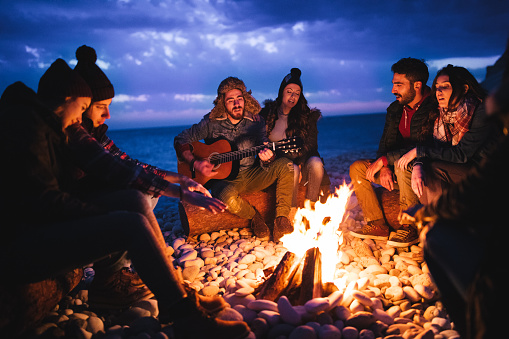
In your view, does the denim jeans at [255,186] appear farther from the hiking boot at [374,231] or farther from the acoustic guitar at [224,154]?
the hiking boot at [374,231]

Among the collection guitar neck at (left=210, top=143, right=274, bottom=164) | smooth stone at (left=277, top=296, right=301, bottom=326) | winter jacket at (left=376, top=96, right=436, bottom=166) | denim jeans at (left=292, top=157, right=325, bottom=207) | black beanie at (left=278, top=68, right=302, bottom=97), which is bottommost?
smooth stone at (left=277, top=296, right=301, bottom=326)

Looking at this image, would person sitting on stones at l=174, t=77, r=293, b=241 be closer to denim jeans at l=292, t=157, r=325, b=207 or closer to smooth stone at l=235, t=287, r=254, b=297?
denim jeans at l=292, t=157, r=325, b=207

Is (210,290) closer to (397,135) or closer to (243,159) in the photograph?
(243,159)

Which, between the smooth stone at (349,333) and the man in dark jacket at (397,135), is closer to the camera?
the smooth stone at (349,333)

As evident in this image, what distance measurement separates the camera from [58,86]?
2301mm

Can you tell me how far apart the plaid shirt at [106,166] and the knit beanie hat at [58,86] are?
10.4 inches

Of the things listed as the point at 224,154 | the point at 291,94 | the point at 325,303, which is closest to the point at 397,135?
the point at 291,94

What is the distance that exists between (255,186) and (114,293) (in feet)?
8.42

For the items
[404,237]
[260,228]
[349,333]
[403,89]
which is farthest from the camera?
[260,228]

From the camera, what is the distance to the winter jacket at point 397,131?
4.30 meters

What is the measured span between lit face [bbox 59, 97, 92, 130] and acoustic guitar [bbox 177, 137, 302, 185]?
8.66 feet

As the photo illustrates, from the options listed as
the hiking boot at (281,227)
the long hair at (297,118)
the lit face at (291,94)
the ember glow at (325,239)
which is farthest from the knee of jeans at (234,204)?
the lit face at (291,94)

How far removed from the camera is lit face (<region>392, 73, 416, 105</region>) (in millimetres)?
4465

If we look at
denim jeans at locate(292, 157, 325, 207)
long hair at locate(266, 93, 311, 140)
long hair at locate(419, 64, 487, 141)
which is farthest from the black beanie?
long hair at locate(419, 64, 487, 141)
